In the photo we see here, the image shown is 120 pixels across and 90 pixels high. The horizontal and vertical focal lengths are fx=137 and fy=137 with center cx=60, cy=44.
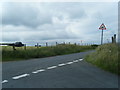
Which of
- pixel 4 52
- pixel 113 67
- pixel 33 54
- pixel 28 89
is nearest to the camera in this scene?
pixel 28 89

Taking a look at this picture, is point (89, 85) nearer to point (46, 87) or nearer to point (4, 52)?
point (46, 87)

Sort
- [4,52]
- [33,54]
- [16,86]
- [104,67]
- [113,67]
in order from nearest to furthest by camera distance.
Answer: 1. [16,86]
2. [113,67]
3. [104,67]
4. [4,52]
5. [33,54]

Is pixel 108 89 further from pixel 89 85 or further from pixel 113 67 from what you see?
pixel 113 67

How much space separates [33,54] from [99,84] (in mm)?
12407

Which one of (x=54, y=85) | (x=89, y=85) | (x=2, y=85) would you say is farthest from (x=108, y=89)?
(x=2, y=85)

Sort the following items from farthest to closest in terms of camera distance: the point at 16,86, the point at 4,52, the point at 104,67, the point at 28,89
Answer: the point at 4,52
the point at 104,67
the point at 16,86
the point at 28,89

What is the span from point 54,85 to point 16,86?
146cm

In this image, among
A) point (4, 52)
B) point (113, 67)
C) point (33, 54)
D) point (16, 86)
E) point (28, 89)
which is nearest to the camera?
point (28, 89)

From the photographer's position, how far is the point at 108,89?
505 cm

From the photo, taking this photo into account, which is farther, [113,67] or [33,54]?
[33,54]

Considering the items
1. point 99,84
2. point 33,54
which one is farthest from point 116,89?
point 33,54

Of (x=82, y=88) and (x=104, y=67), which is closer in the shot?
(x=82, y=88)

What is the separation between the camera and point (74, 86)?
17.3ft

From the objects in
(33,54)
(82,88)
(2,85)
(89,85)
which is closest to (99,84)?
(89,85)
